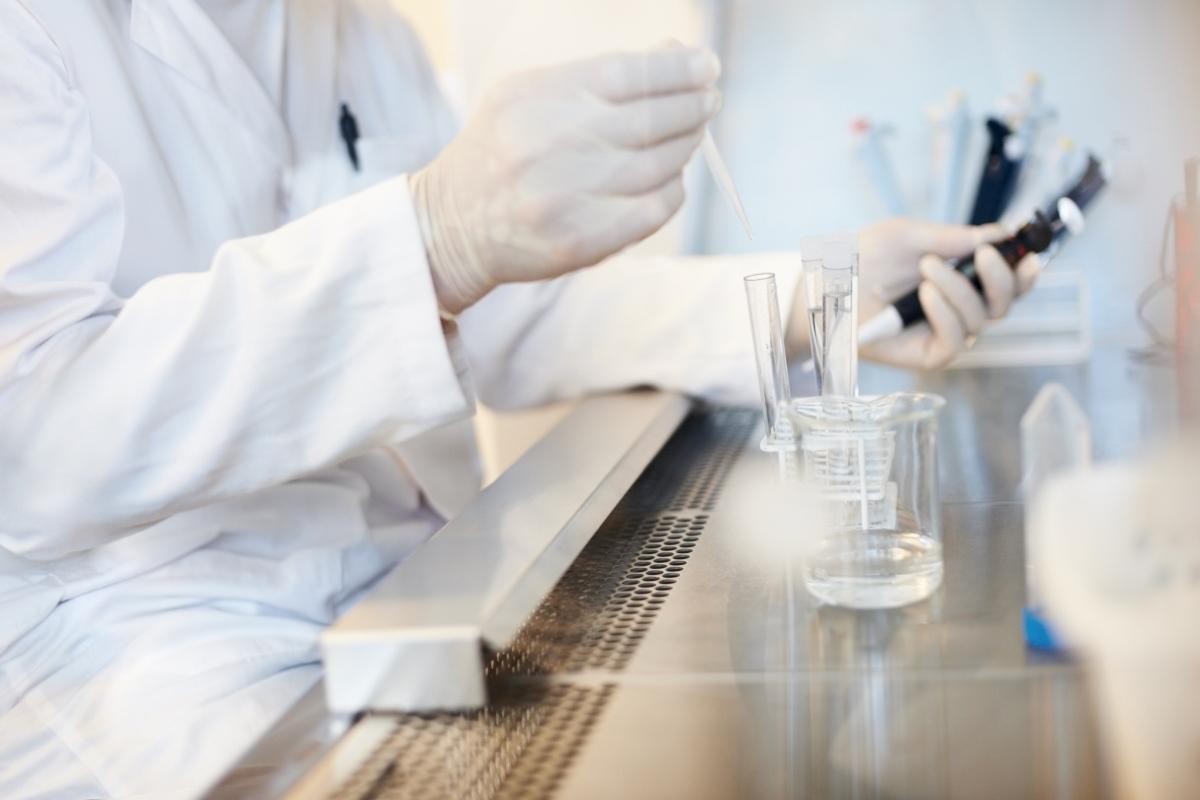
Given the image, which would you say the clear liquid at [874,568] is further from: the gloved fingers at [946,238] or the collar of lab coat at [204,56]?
the collar of lab coat at [204,56]

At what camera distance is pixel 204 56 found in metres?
1.17

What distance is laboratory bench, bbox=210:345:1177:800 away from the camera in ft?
1.83

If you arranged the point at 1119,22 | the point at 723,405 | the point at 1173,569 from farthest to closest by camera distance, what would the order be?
the point at 723,405
the point at 1119,22
the point at 1173,569

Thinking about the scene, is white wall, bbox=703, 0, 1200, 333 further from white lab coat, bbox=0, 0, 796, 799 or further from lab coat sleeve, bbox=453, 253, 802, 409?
white lab coat, bbox=0, 0, 796, 799

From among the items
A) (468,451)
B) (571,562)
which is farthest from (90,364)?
(468,451)

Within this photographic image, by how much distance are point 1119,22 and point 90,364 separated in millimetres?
1020

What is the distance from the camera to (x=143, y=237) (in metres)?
1.11

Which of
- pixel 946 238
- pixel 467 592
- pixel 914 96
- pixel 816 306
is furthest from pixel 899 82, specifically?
pixel 467 592

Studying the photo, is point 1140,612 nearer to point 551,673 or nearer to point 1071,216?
point 551,673

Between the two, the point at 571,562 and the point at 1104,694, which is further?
the point at 571,562

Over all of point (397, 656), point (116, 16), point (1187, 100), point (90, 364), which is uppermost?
point (116, 16)

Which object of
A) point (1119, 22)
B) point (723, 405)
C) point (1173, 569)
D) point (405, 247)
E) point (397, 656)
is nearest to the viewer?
point (1173, 569)

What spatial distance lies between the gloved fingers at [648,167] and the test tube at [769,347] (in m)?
0.10

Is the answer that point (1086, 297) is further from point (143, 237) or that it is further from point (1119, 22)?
point (143, 237)
